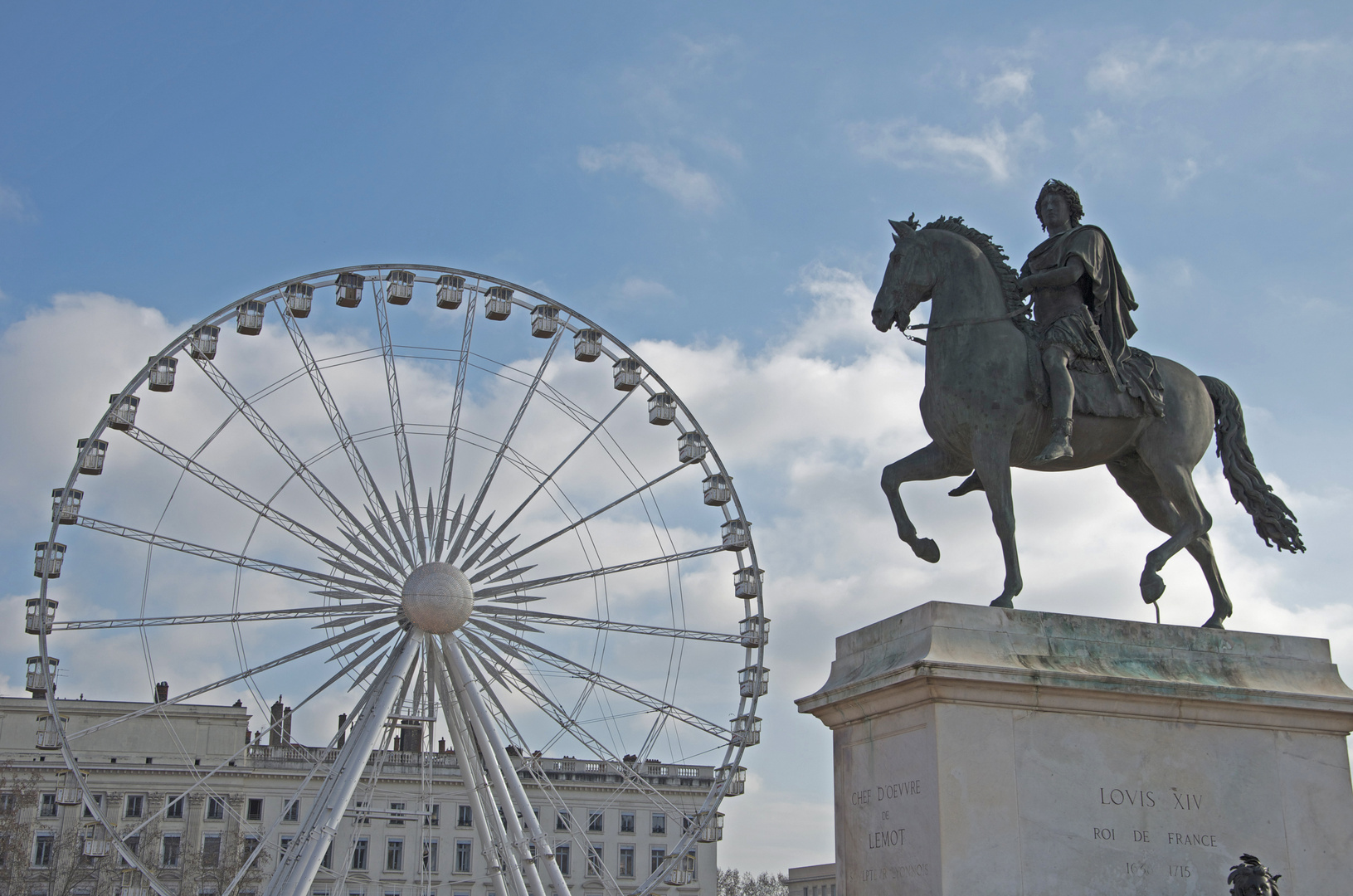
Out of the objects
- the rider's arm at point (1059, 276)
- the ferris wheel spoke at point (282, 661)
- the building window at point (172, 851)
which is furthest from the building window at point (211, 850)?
the rider's arm at point (1059, 276)

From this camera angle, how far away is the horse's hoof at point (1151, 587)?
36.0 ft

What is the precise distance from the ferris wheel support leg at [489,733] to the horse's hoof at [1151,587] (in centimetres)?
2124

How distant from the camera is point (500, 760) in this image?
101 feet

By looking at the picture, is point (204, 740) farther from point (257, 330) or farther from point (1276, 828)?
point (1276, 828)

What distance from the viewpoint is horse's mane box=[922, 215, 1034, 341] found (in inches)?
435

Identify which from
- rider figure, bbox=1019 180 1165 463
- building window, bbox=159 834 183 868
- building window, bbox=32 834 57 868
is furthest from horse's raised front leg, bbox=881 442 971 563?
building window, bbox=32 834 57 868

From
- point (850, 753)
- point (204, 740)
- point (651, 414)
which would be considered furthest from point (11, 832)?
point (850, 753)

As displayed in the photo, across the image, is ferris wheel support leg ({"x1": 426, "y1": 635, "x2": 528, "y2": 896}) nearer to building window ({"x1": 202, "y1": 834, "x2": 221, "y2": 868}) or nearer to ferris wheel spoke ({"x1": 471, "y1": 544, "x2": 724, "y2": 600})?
ferris wheel spoke ({"x1": 471, "y1": 544, "x2": 724, "y2": 600})

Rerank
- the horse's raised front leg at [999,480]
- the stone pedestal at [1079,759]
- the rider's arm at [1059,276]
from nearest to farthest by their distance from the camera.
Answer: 1. the stone pedestal at [1079,759]
2. the horse's raised front leg at [999,480]
3. the rider's arm at [1059,276]

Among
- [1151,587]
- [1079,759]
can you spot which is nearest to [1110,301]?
[1151,587]

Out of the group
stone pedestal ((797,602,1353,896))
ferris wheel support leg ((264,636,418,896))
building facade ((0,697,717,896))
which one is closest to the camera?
stone pedestal ((797,602,1353,896))

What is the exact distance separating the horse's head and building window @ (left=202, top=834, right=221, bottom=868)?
57.4 m

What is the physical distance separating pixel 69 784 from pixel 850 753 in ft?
97.4

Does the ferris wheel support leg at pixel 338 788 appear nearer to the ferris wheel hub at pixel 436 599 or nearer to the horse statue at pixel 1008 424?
the ferris wheel hub at pixel 436 599
